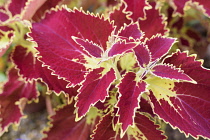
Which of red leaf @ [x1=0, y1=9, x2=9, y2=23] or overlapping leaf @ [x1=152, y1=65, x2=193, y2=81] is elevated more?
red leaf @ [x1=0, y1=9, x2=9, y2=23]

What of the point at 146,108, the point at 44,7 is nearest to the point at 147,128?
the point at 146,108

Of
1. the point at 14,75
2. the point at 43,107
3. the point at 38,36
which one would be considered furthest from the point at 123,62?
the point at 43,107

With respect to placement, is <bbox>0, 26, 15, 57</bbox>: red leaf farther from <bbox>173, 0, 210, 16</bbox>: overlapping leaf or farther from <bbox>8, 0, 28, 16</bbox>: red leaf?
<bbox>173, 0, 210, 16</bbox>: overlapping leaf

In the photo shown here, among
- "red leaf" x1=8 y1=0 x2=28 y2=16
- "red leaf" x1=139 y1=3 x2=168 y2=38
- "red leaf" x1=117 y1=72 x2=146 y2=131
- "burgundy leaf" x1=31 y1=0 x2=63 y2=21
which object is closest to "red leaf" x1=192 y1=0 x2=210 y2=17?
"red leaf" x1=139 y1=3 x2=168 y2=38

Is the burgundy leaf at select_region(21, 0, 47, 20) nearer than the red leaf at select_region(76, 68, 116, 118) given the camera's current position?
No

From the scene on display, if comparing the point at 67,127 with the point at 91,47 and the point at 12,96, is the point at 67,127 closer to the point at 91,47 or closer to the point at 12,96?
the point at 12,96

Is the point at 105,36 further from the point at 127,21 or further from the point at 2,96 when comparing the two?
the point at 2,96
